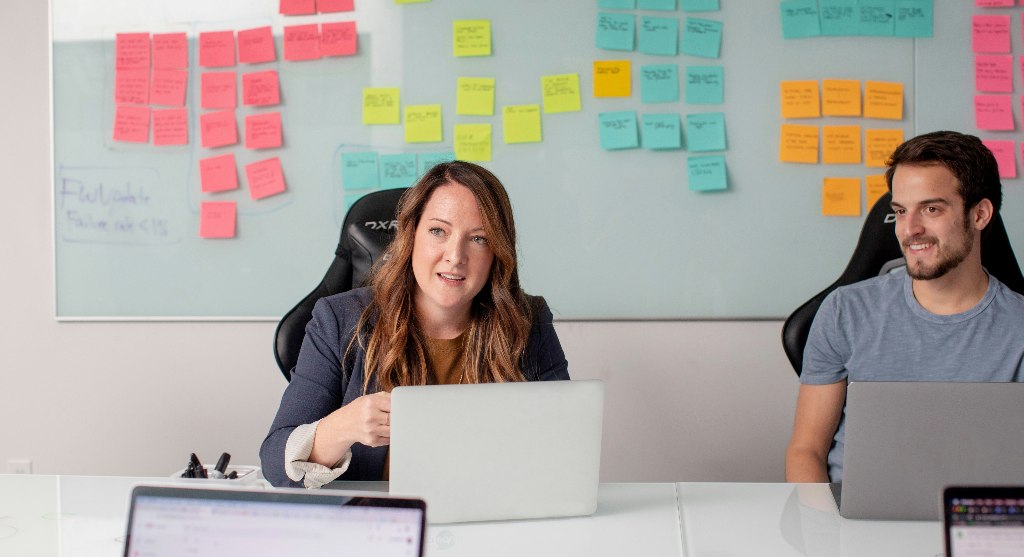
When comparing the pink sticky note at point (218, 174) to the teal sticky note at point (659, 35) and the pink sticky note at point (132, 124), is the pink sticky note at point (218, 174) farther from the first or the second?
the teal sticky note at point (659, 35)

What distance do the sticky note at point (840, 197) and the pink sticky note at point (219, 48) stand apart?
1.85 meters

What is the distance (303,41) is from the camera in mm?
2740

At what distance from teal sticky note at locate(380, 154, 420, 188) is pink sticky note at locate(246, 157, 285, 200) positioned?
0.33m

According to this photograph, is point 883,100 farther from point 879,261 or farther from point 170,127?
point 170,127

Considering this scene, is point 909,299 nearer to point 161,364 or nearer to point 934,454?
point 934,454

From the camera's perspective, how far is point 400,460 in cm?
117

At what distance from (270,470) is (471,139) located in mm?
1499

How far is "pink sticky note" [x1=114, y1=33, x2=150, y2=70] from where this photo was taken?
9.15 ft

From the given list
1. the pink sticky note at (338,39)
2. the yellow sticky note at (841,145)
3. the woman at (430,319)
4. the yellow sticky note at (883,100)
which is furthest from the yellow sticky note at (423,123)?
the yellow sticky note at (883,100)

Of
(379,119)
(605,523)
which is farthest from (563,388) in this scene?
(379,119)

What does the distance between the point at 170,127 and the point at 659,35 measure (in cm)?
153

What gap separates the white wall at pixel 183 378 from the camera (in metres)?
2.69

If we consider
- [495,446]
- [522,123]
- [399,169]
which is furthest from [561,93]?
[495,446]

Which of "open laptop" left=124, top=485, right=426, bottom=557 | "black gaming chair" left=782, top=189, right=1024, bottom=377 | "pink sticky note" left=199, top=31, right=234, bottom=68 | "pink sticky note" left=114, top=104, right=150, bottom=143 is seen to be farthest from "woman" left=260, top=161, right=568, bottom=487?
"pink sticky note" left=114, top=104, right=150, bottom=143
